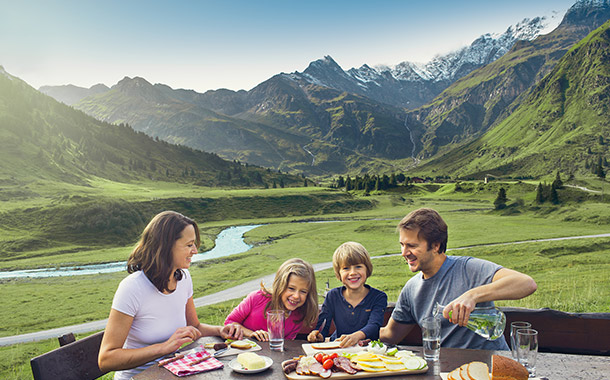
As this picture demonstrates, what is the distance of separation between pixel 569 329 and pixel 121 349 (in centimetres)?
595

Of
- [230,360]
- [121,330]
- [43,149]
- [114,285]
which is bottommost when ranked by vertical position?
[114,285]

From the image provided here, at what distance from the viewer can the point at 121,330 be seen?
16.9 feet

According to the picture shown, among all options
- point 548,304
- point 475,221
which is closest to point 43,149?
point 475,221

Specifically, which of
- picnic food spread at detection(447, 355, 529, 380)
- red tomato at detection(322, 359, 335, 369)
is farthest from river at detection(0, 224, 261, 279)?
picnic food spread at detection(447, 355, 529, 380)

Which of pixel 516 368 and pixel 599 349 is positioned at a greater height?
pixel 516 368

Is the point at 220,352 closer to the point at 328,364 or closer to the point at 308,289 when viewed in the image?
the point at 328,364

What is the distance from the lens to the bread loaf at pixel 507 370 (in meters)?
3.68

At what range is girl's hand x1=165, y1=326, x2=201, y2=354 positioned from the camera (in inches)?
209

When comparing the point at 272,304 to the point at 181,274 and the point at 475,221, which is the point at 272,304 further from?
the point at 475,221

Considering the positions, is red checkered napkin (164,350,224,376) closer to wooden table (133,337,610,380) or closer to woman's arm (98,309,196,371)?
wooden table (133,337,610,380)

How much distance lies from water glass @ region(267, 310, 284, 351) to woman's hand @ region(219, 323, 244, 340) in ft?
2.79

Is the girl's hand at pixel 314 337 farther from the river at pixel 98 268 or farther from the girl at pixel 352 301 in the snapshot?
the river at pixel 98 268

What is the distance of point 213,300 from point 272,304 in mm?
30256

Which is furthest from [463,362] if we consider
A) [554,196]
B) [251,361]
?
[554,196]
